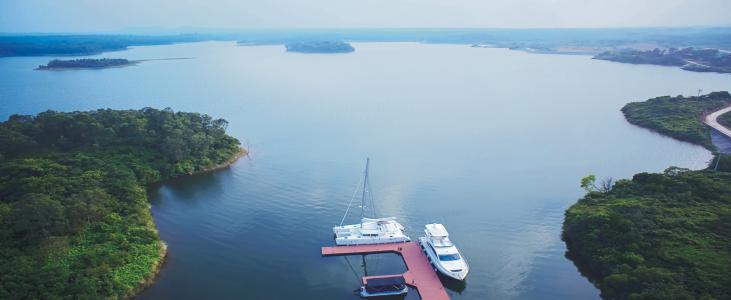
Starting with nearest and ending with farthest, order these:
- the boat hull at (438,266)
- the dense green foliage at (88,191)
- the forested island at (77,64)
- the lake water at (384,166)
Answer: the dense green foliage at (88,191) → the boat hull at (438,266) → the lake water at (384,166) → the forested island at (77,64)

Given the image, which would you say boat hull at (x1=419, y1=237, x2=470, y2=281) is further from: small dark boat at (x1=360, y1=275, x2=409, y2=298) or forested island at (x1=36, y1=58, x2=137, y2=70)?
forested island at (x1=36, y1=58, x2=137, y2=70)

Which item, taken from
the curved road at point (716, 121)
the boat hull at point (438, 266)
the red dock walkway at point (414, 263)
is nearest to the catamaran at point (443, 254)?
Result: the boat hull at point (438, 266)

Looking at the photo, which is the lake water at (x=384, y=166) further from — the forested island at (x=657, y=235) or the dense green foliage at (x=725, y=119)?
the dense green foliage at (x=725, y=119)

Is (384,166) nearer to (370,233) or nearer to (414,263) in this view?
(370,233)

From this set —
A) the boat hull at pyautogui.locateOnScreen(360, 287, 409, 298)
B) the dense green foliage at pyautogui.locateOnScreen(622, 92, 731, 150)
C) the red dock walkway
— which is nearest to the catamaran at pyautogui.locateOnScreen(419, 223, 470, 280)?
the red dock walkway

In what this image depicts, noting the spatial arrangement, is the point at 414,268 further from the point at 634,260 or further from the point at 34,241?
the point at 34,241

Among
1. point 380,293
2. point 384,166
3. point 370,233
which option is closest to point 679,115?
point 384,166

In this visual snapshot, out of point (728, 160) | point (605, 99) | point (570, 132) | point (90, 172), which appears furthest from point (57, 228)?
point (605, 99)
